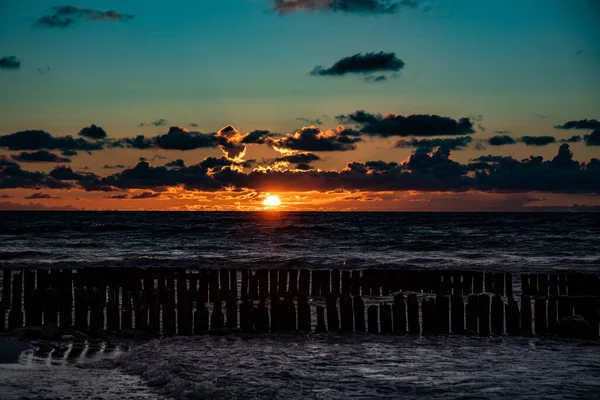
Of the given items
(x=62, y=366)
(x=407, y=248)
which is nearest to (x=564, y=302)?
(x=62, y=366)

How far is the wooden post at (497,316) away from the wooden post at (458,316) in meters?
0.65

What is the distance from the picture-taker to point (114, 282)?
63.2 ft

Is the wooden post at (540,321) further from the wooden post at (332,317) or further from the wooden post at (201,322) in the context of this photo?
the wooden post at (201,322)

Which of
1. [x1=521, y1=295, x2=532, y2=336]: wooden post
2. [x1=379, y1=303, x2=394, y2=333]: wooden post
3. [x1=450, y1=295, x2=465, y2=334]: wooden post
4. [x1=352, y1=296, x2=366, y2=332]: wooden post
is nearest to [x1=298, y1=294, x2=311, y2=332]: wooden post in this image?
[x1=352, y1=296, x2=366, y2=332]: wooden post

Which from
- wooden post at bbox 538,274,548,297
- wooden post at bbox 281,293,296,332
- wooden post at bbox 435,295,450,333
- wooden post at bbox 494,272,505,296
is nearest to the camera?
wooden post at bbox 281,293,296,332

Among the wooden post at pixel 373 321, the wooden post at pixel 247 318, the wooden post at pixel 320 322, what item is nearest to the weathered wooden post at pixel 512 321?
the wooden post at pixel 373 321

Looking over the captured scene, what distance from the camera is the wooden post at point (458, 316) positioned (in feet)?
46.1

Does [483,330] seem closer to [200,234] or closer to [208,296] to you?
[208,296]

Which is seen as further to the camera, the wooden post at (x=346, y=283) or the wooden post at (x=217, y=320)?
the wooden post at (x=346, y=283)

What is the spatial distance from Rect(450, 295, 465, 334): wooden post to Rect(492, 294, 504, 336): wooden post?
650 millimetres

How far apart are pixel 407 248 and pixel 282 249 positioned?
32.4 ft

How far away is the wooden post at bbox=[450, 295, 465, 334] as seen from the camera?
553 inches

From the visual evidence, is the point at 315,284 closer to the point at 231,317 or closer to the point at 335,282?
the point at 335,282

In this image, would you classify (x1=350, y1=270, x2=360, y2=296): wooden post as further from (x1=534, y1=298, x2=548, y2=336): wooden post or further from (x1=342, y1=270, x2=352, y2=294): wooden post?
(x1=534, y1=298, x2=548, y2=336): wooden post
